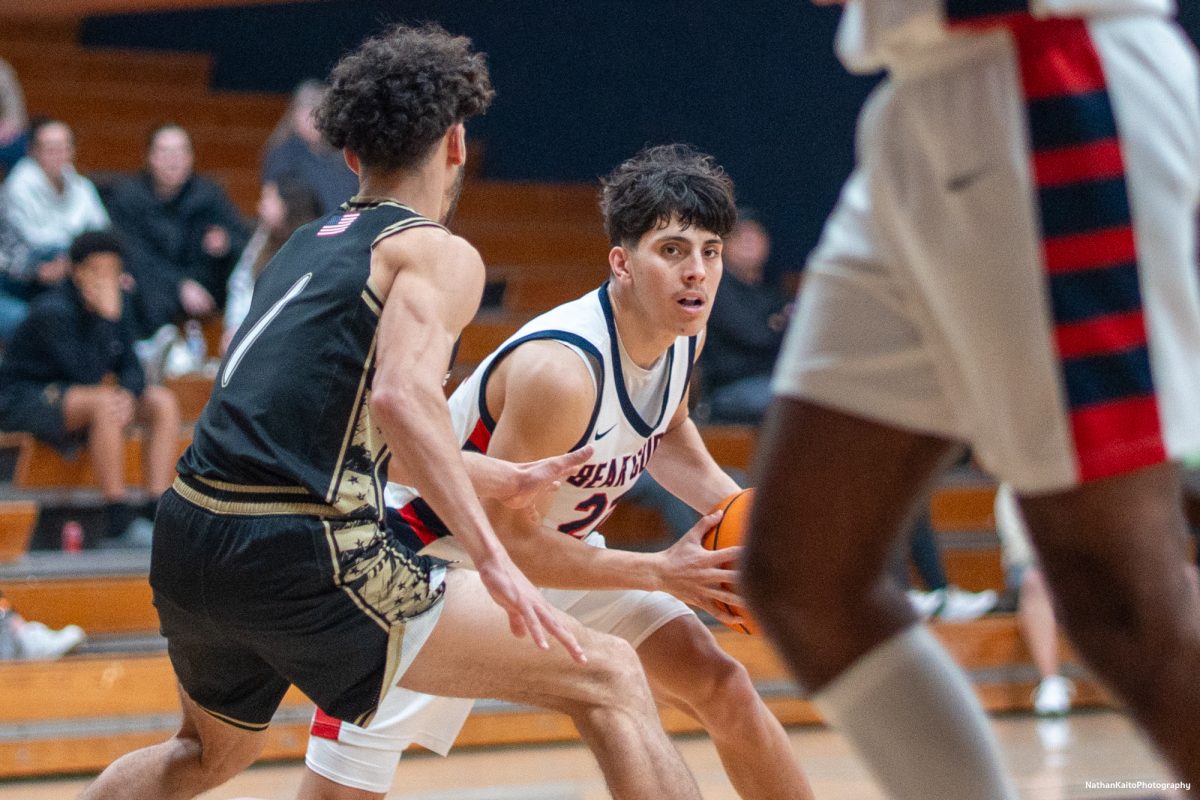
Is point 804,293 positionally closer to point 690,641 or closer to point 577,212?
point 690,641

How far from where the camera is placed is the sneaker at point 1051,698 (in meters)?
6.40

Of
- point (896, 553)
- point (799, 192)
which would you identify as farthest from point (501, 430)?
point (799, 192)

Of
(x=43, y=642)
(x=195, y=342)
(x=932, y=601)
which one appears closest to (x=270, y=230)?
(x=195, y=342)

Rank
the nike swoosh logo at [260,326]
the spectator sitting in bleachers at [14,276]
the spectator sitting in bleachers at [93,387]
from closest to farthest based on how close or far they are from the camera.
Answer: the nike swoosh logo at [260,326]
the spectator sitting in bleachers at [93,387]
the spectator sitting in bleachers at [14,276]

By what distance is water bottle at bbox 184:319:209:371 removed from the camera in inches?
313

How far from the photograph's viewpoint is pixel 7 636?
5.67m

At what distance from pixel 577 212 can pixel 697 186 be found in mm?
6911

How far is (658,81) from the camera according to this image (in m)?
10.1

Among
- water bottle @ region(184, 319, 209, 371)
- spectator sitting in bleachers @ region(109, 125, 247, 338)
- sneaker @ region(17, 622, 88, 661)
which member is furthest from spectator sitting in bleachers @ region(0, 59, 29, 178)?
sneaker @ region(17, 622, 88, 661)

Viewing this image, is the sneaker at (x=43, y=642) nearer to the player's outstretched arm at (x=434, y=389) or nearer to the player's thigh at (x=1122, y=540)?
the player's outstretched arm at (x=434, y=389)

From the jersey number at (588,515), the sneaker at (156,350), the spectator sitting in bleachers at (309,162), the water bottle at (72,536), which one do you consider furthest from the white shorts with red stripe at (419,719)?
the spectator sitting in bleachers at (309,162)

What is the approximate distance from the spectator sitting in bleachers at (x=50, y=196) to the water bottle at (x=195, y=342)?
2.25ft

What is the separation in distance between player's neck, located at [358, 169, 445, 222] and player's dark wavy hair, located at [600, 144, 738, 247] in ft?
2.42

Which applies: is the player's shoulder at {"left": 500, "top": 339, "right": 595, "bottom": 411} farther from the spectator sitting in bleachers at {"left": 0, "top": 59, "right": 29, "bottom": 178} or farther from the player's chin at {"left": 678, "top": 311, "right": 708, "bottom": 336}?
the spectator sitting in bleachers at {"left": 0, "top": 59, "right": 29, "bottom": 178}
